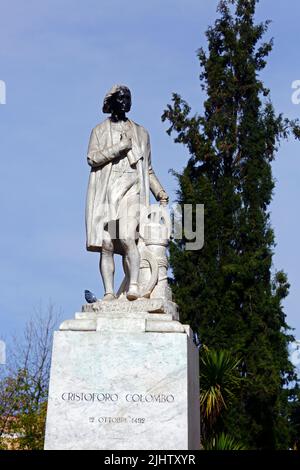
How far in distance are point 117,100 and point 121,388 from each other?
3.73m

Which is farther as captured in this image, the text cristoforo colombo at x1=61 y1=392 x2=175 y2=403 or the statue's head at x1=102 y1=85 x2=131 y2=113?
the statue's head at x1=102 y1=85 x2=131 y2=113

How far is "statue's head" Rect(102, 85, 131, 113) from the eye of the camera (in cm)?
1051

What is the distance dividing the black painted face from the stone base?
2912 millimetres

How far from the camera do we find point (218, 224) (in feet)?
91.1

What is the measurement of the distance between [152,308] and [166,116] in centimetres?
2094

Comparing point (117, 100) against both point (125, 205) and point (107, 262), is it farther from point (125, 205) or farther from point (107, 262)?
point (107, 262)

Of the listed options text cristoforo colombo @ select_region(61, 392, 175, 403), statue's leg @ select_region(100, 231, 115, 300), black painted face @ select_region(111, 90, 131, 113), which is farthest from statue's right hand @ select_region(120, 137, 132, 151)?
text cristoforo colombo @ select_region(61, 392, 175, 403)

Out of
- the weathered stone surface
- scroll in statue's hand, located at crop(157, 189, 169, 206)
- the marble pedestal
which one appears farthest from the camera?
scroll in statue's hand, located at crop(157, 189, 169, 206)

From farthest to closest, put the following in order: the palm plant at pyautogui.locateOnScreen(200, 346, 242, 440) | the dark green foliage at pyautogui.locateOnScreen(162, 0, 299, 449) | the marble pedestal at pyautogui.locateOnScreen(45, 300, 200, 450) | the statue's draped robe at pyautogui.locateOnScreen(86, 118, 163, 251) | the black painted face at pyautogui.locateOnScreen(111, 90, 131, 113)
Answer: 1. the dark green foliage at pyautogui.locateOnScreen(162, 0, 299, 449)
2. the palm plant at pyautogui.locateOnScreen(200, 346, 242, 440)
3. the black painted face at pyautogui.locateOnScreen(111, 90, 131, 113)
4. the statue's draped robe at pyautogui.locateOnScreen(86, 118, 163, 251)
5. the marble pedestal at pyautogui.locateOnScreen(45, 300, 200, 450)

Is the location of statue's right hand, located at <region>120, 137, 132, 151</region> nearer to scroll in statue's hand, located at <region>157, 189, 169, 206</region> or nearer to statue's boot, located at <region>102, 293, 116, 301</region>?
scroll in statue's hand, located at <region>157, 189, 169, 206</region>

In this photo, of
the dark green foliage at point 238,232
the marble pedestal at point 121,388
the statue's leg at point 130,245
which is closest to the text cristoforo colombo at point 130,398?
the marble pedestal at point 121,388

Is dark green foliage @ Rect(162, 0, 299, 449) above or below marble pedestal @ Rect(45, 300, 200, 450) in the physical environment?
above

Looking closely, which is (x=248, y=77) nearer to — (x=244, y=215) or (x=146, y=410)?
(x=244, y=215)

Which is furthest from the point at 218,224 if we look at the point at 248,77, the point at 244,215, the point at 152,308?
the point at 152,308
